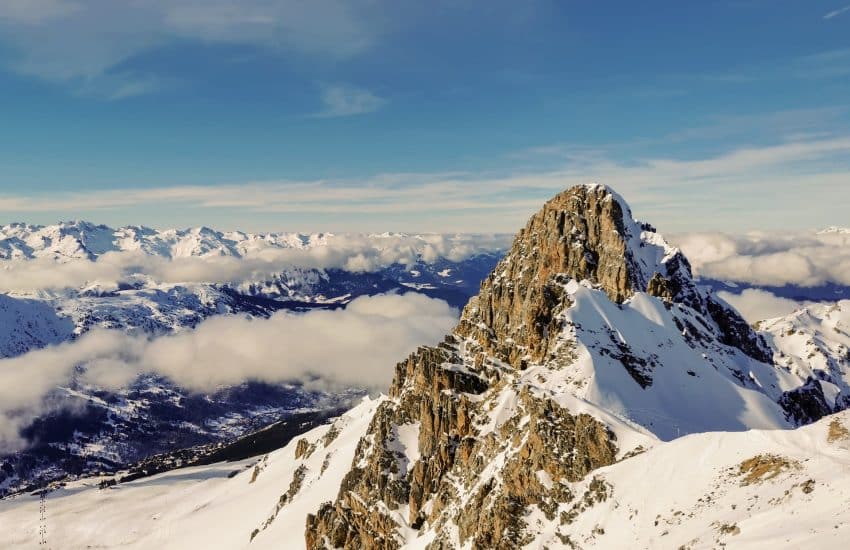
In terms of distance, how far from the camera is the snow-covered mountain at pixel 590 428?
2153 inches

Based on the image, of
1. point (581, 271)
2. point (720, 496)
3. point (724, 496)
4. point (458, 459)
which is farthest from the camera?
point (581, 271)

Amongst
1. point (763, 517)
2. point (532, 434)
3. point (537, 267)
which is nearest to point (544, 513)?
point (532, 434)

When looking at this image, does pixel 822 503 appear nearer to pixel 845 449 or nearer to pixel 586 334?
pixel 845 449

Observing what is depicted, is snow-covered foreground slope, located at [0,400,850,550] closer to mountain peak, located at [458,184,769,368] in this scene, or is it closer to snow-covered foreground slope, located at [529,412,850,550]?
snow-covered foreground slope, located at [529,412,850,550]

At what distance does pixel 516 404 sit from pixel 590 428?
2383cm

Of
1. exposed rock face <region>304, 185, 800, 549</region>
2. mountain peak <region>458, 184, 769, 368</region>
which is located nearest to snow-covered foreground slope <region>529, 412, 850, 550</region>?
exposed rock face <region>304, 185, 800, 549</region>

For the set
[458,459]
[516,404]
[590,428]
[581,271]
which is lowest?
[458,459]

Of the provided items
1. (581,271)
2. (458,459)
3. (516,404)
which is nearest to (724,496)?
(516,404)

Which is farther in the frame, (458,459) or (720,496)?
(458,459)

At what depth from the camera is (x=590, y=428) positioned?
273 feet

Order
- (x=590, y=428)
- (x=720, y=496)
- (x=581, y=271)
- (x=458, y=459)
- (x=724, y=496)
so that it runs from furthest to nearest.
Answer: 1. (x=581, y=271)
2. (x=458, y=459)
3. (x=590, y=428)
4. (x=720, y=496)
5. (x=724, y=496)

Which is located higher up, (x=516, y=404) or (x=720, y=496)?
(x=720, y=496)

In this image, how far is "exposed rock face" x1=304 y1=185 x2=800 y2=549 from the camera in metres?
82.5

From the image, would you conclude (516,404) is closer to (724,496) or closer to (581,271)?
(724,496)
